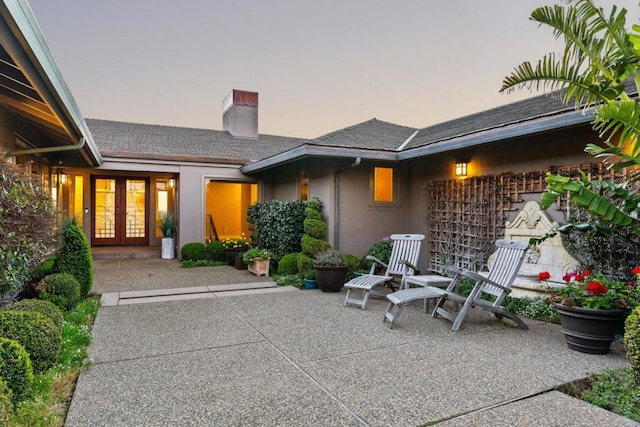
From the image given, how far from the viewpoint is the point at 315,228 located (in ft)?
26.9

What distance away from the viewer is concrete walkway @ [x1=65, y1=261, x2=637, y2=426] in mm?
2676

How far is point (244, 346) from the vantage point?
13.4ft

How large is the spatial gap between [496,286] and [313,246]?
4.05 metres

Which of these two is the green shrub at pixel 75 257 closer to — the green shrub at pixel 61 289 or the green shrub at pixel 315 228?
the green shrub at pixel 61 289

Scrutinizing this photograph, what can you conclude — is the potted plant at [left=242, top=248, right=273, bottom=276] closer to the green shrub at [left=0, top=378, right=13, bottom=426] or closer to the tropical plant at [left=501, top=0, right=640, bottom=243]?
the tropical plant at [left=501, top=0, right=640, bottom=243]

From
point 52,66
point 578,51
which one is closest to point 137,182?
point 52,66

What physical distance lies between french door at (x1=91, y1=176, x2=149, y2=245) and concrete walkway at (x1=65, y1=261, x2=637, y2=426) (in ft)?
30.2

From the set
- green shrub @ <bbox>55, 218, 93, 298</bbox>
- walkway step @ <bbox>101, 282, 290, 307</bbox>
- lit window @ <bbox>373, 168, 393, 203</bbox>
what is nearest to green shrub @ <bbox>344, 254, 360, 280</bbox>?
walkway step @ <bbox>101, 282, 290, 307</bbox>

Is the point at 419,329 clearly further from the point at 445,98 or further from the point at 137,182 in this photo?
the point at 137,182

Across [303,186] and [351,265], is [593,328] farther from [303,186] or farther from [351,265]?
[303,186]

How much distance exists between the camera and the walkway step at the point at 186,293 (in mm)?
6375

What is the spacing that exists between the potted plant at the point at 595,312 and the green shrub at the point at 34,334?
4.88 m

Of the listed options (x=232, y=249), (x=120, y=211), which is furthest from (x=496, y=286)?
(x=120, y=211)

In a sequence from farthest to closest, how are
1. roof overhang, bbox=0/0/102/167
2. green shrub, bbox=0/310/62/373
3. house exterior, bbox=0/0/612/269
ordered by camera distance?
house exterior, bbox=0/0/612/269 < green shrub, bbox=0/310/62/373 < roof overhang, bbox=0/0/102/167
